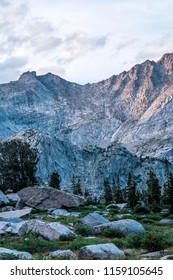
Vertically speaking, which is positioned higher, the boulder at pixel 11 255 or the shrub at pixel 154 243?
the boulder at pixel 11 255

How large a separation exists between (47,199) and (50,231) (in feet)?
89.3

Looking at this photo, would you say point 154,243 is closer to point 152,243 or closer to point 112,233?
point 152,243

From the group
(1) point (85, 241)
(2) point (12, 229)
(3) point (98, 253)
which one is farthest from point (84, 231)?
(3) point (98, 253)

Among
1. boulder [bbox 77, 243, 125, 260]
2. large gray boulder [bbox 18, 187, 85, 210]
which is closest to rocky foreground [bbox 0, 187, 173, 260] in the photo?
boulder [bbox 77, 243, 125, 260]

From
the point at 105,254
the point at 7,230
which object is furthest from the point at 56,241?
the point at 105,254

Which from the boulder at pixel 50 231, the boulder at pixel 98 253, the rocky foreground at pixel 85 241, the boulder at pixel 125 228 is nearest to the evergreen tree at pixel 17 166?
the rocky foreground at pixel 85 241

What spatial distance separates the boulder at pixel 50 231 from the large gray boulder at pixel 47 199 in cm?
2508

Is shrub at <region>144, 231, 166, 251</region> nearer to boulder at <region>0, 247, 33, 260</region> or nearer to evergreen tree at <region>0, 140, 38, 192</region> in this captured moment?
boulder at <region>0, 247, 33, 260</region>

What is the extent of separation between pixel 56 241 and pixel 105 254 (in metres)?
6.08

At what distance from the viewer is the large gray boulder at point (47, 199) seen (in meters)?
48.9

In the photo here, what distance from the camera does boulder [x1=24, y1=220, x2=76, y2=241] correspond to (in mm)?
21953

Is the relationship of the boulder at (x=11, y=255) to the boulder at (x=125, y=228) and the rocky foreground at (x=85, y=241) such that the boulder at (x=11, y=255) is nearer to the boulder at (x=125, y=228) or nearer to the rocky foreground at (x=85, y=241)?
the rocky foreground at (x=85, y=241)

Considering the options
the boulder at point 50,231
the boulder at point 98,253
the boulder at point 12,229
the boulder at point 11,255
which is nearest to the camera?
the boulder at point 11,255

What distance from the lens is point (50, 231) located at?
22.3m
